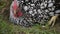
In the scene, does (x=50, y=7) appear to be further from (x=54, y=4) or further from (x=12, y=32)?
(x=12, y=32)

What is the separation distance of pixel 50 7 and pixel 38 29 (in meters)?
0.32

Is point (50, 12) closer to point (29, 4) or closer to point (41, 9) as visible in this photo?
point (41, 9)

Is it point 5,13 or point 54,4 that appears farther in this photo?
point 5,13

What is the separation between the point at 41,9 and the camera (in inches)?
102

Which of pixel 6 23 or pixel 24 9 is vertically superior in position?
pixel 24 9

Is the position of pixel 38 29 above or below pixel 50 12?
below

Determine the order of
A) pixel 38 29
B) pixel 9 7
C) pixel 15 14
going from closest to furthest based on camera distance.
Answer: pixel 38 29, pixel 15 14, pixel 9 7

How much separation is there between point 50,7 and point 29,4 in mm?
276

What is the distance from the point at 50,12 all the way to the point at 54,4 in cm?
12

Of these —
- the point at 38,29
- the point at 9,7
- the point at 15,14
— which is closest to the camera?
the point at 38,29

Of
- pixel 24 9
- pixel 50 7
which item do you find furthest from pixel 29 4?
pixel 50 7

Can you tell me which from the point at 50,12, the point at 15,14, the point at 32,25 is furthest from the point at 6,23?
the point at 50,12

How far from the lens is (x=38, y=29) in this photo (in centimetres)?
256

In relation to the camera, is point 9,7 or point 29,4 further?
point 9,7
